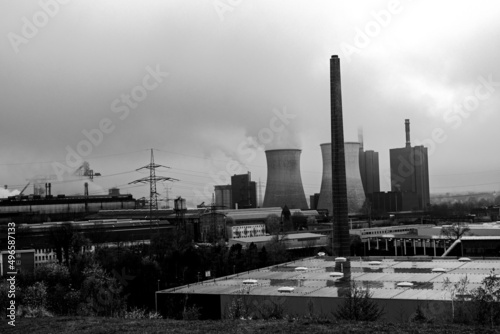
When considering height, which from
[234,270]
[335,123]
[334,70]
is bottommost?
[234,270]

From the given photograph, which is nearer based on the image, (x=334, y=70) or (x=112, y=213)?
(x=334, y=70)

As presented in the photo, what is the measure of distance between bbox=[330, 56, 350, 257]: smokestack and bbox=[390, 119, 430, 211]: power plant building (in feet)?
115

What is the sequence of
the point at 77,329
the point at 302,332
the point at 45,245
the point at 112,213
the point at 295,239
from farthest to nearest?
the point at 112,213 < the point at 295,239 < the point at 45,245 < the point at 77,329 < the point at 302,332

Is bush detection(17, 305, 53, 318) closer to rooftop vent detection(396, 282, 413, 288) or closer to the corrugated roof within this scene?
the corrugated roof

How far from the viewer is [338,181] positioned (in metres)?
16.1

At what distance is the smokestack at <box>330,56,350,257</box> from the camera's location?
626 inches

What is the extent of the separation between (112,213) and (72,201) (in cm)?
308

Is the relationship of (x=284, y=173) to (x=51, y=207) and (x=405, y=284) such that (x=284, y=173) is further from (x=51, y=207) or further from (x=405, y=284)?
(x=405, y=284)

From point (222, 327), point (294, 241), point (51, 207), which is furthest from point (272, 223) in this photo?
point (222, 327)

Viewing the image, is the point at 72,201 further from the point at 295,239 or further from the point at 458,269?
the point at 458,269

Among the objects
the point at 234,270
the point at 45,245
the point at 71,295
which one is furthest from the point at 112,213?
the point at 71,295

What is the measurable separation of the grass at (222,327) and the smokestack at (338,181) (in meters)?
10.9

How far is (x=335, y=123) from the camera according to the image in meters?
Answer: 16.2

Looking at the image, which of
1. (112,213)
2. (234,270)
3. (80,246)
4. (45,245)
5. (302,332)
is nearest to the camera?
(302,332)
